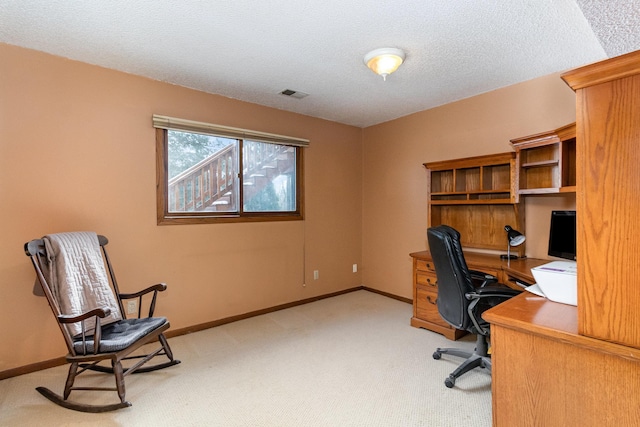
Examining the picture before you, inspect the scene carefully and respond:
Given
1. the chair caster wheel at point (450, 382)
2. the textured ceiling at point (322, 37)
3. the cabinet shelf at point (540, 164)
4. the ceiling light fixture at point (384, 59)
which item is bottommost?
the chair caster wheel at point (450, 382)

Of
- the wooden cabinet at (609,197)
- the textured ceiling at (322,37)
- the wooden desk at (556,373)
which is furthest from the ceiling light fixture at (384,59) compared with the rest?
the wooden desk at (556,373)

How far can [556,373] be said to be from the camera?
1101 millimetres

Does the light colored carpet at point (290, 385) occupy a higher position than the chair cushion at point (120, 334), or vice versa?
the chair cushion at point (120, 334)

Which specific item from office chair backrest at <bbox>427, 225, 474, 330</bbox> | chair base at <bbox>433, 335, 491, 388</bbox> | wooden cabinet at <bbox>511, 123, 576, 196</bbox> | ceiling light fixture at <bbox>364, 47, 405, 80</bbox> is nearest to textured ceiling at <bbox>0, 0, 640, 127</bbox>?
ceiling light fixture at <bbox>364, 47, 405, 80</bbox>

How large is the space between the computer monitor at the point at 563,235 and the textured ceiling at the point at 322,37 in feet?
4.05

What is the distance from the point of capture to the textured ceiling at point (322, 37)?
1.86 m

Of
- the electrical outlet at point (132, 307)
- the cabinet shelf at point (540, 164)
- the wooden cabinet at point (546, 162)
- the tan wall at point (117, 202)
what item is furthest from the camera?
the electrical outlet at point (132, 307)

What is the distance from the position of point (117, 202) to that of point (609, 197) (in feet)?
10.5

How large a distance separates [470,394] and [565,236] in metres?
1.42

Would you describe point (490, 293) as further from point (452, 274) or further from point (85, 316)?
point (85, 316)

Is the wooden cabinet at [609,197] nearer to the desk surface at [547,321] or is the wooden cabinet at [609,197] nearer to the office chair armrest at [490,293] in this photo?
the desk surface at [547,321]

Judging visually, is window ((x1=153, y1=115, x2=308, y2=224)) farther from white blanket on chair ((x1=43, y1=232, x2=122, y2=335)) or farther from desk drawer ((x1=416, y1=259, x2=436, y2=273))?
desk drawer ((x1=416, y1=259, x2=436, y2=273))

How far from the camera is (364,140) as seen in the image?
184 inches

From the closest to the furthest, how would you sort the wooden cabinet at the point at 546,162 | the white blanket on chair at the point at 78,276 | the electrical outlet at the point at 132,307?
the white blanket on chair at the point at 78,276
the wooden cabinet at the point at 546,162
the electrical outlet at the point at 132,307
